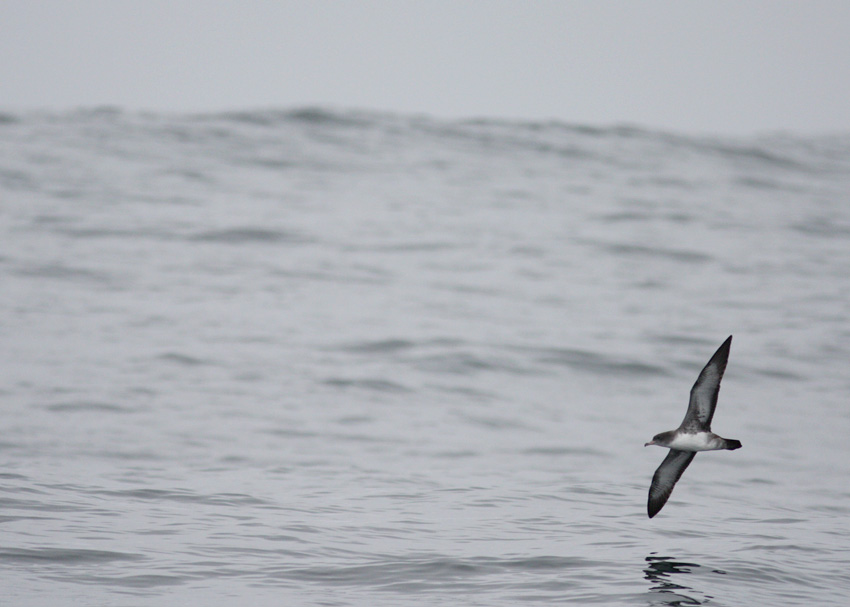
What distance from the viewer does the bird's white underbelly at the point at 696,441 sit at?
9.18m

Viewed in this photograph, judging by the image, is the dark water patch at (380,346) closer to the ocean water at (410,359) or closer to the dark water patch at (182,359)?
the ocean water at (410,359)

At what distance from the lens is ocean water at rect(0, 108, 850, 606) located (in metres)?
10.4

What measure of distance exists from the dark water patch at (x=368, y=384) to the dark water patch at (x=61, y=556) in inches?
492

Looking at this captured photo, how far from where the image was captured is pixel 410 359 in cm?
2494

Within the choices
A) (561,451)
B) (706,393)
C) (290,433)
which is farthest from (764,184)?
(706,393)

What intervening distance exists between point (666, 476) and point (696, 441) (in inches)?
40.0

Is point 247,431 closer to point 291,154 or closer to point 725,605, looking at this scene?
point 725,605

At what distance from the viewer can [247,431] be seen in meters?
19.3

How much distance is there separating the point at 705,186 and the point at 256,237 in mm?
21880

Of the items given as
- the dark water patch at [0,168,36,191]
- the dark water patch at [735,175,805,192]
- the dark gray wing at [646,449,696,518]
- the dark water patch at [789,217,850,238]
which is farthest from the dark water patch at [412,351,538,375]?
the dark water patch at [735,175,805,192]

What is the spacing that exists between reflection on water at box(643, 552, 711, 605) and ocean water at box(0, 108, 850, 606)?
0.05 meters

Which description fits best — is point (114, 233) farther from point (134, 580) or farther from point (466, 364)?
point (134, 580)

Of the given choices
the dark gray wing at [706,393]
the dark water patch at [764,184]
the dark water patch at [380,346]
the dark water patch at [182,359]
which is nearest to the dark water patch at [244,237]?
the dark water patch at [380,346]

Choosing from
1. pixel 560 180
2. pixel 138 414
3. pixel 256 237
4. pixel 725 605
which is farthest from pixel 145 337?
pixel 560 180
